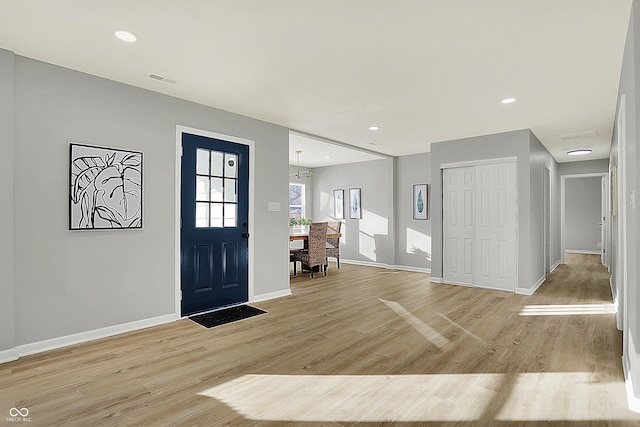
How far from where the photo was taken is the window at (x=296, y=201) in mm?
9375

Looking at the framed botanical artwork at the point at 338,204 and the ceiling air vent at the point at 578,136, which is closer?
the ceiling air vent at the point at 578,136

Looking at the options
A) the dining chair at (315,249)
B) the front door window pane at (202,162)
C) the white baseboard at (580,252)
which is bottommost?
the white baseboard at (580,252)

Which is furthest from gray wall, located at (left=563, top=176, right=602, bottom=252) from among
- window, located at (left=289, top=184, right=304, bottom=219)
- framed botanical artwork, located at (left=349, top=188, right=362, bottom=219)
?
window, located at (left=289, top=184, right=304, bottom=219)

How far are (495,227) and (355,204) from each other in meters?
3.63

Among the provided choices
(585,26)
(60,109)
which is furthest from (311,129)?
(585,26)

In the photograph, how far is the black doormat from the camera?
152 inches

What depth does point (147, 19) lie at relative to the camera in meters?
2.40

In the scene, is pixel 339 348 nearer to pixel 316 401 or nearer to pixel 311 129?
pixel 316 401

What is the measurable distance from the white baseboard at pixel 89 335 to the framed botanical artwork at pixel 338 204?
18.3 feet

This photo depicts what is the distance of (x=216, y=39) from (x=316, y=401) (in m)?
2.69

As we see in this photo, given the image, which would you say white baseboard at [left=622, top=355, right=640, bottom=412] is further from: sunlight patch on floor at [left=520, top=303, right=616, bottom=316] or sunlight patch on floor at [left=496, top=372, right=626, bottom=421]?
sunlight patch on floor at [left=520, top=303, right=616, bottom=316]

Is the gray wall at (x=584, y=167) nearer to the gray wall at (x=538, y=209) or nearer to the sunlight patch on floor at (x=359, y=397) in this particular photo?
the gray wall at (x=538, y=209)

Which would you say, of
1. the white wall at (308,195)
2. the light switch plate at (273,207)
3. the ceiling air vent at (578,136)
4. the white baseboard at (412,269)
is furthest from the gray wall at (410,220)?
the light switch plate at (273,207)

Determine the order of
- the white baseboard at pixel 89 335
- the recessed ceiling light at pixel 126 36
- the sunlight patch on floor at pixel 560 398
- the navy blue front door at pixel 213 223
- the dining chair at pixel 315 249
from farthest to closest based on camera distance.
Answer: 1. the dining chair at pixel 315 249
2. the navy blue front door at pixel 213 223
3. the white baseboard at pixel 89 335
4. the recessed ceiling light at pixel 126 36
5. the sunlight patch on floor at pixel 560 398
